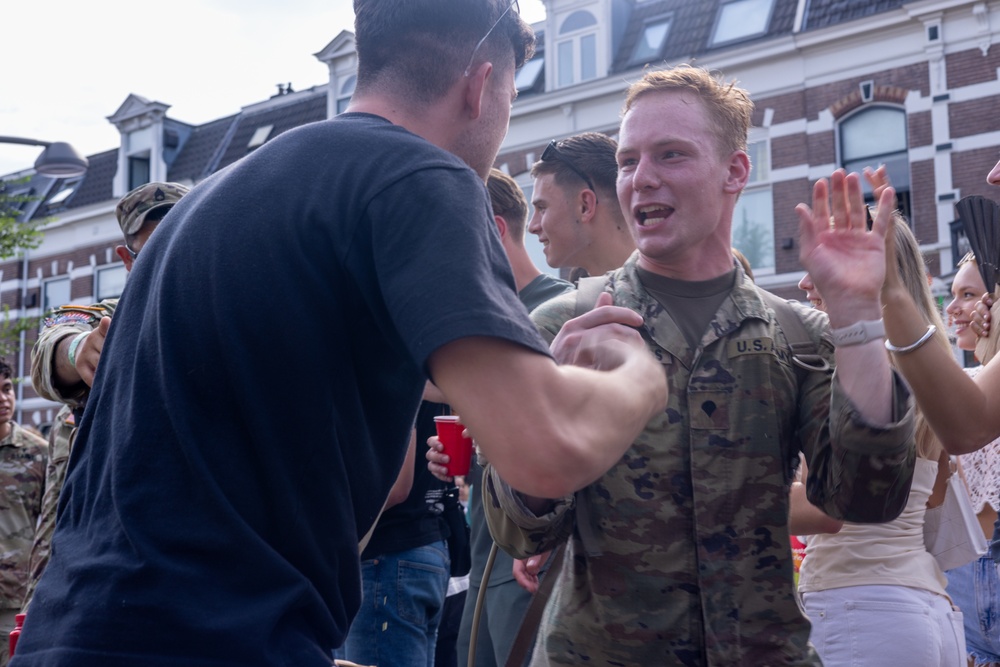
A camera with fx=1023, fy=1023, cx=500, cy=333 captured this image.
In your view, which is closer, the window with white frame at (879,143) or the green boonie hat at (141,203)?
the green boonie hat at (141,203)

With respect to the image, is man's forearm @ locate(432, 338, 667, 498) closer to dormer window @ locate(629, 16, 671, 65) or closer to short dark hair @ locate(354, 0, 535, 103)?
short dark hair @ locate(354, 0, 535, 103)

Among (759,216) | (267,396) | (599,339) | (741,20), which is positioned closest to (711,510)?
(599,339)

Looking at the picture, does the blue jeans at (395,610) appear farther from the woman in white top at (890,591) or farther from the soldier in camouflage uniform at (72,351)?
the woman in white top at (890,591)

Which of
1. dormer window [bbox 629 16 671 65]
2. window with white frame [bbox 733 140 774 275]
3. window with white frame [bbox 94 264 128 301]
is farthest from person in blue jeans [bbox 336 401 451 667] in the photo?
window with white frame [bbox 94 264 128 301]

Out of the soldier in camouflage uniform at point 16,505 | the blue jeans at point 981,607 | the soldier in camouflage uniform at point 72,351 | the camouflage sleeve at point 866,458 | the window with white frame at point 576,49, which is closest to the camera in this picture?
the camouflage sleeve at point 866,458

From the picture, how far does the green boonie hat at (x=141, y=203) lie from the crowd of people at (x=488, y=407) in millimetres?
401

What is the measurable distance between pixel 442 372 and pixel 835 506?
1148 millimetres

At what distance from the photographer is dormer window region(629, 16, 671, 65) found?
1853cm

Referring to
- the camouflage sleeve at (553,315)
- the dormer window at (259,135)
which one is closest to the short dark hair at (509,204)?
the camouflage sleeve at (553,315)

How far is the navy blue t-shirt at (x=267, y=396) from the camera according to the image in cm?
140

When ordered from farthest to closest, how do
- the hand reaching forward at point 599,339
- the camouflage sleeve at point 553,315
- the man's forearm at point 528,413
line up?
the camouflage sleeve at point 553,315
the hand reaching forward at point 599,339
the man's forearm at point 528,413

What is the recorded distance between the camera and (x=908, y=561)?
125 inches

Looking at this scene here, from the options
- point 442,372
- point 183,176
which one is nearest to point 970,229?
point 442,372

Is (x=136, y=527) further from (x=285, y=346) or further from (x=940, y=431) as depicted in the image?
(x=940, y=431)
